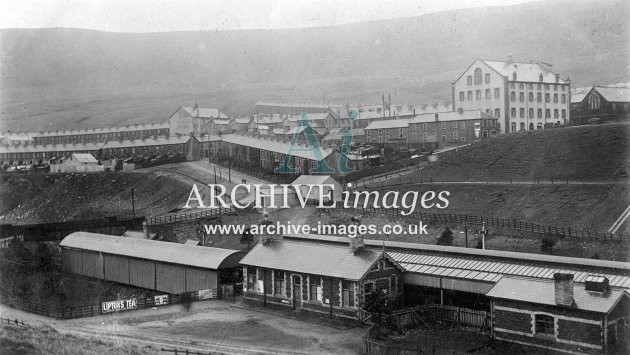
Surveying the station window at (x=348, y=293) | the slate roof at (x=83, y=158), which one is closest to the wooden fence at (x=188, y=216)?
the station window at (x=348, y=293)

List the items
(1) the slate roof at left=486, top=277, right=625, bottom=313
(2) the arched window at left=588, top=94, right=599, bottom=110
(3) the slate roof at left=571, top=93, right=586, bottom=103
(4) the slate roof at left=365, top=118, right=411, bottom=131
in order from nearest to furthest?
1. (1) the slate roof at left=486, top=277, right=625, bottom=313
2. (2) the arched window at left=588, top=94, right=599, bottom=110
3. (4) the slate roof at left=365, top=118, right=411, bottom=131
4. (3) the slate roof at left=571, top=93, right=586, bottom=103

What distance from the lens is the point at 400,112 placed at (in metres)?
116

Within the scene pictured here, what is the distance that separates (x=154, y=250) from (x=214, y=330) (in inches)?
631

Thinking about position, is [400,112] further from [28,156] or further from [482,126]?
[28,156]

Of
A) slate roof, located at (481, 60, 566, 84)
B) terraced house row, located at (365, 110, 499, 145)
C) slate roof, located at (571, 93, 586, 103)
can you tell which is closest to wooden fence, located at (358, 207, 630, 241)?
terraced house row, located at (365, 110, 499, 145)

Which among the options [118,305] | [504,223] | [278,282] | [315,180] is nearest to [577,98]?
[315,180]

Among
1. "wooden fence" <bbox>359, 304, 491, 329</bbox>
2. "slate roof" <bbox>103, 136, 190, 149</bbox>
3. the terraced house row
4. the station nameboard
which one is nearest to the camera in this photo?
"wooden fence" <bbox>359, 304, 491, 329</bbox>

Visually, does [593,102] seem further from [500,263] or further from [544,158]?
[500,263]

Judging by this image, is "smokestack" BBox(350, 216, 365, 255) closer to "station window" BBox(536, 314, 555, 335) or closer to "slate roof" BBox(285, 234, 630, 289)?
"slate roof" BBox(285, 234, 630, 289)

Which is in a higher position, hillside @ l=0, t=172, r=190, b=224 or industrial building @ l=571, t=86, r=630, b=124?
industrial building @ l=571, t=86, r=630, b=124

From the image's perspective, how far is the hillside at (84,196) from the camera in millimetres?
81062

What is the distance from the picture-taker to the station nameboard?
36.8 meters

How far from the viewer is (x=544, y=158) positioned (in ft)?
217

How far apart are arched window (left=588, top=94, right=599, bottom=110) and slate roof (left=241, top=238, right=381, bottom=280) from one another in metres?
54.3
